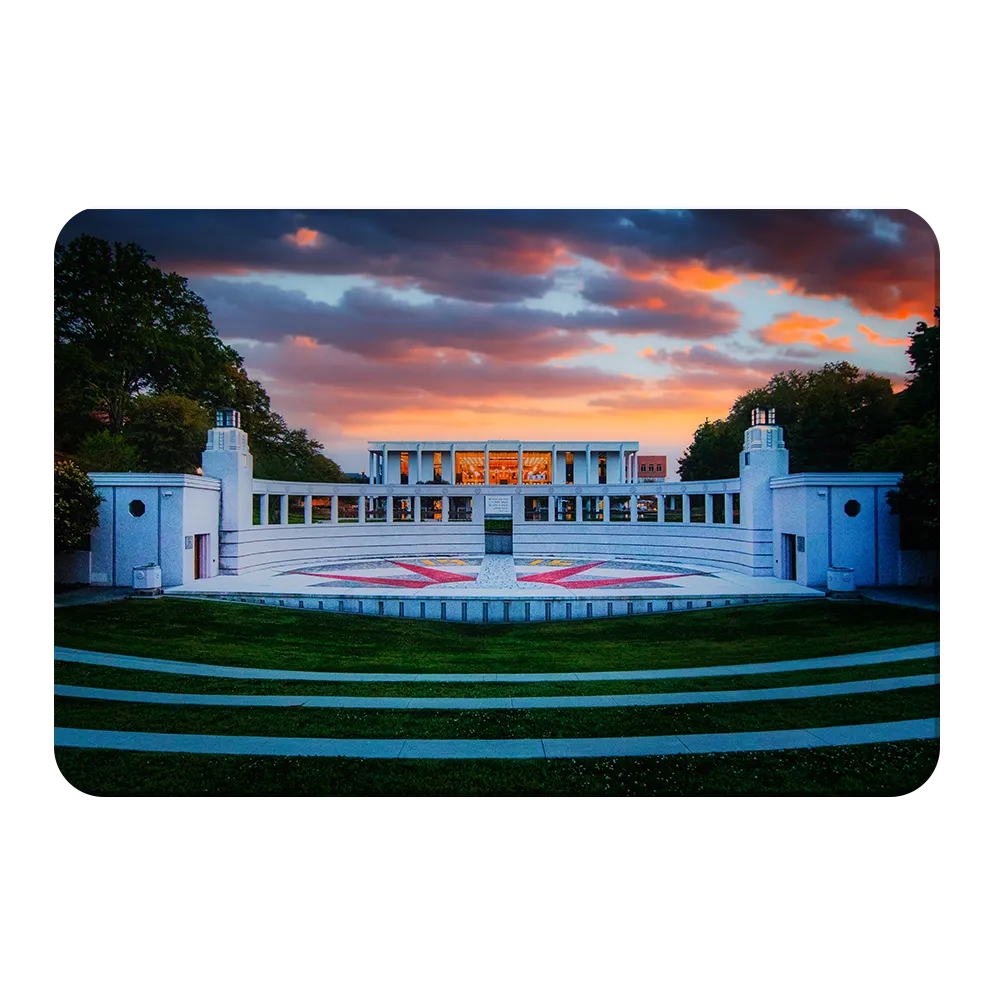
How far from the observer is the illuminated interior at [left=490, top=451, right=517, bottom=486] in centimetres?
6894

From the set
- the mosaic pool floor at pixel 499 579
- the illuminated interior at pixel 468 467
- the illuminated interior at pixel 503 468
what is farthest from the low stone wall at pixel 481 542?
→ the illuminated interior at pixel 503 468

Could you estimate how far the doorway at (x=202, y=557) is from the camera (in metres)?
22.5

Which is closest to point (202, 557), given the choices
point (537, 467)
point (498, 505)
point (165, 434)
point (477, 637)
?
point (477, 637)

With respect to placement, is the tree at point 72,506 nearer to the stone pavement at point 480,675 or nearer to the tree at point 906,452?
the stone pavement at point 480,675

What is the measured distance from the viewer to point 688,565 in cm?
2950

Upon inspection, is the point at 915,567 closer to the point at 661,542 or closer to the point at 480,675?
the point at 661,542

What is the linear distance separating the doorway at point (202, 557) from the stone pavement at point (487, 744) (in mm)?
15489

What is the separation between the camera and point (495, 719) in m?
8.68

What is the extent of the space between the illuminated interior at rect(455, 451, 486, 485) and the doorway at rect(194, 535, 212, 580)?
43568mm

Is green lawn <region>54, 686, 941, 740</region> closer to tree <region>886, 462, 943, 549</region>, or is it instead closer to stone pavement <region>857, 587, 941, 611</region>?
stone pavement <region>857, 587, 941, 611</region>

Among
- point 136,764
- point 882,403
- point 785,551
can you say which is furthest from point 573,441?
point 136,764

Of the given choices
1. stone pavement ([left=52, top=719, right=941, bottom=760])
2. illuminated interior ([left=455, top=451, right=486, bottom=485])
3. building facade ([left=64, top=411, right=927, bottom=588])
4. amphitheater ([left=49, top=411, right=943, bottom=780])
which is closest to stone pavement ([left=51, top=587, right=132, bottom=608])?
amphitheater ([left=49, top=411, right=943, bottom=780])

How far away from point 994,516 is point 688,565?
1063 inches

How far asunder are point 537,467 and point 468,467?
868 cm
